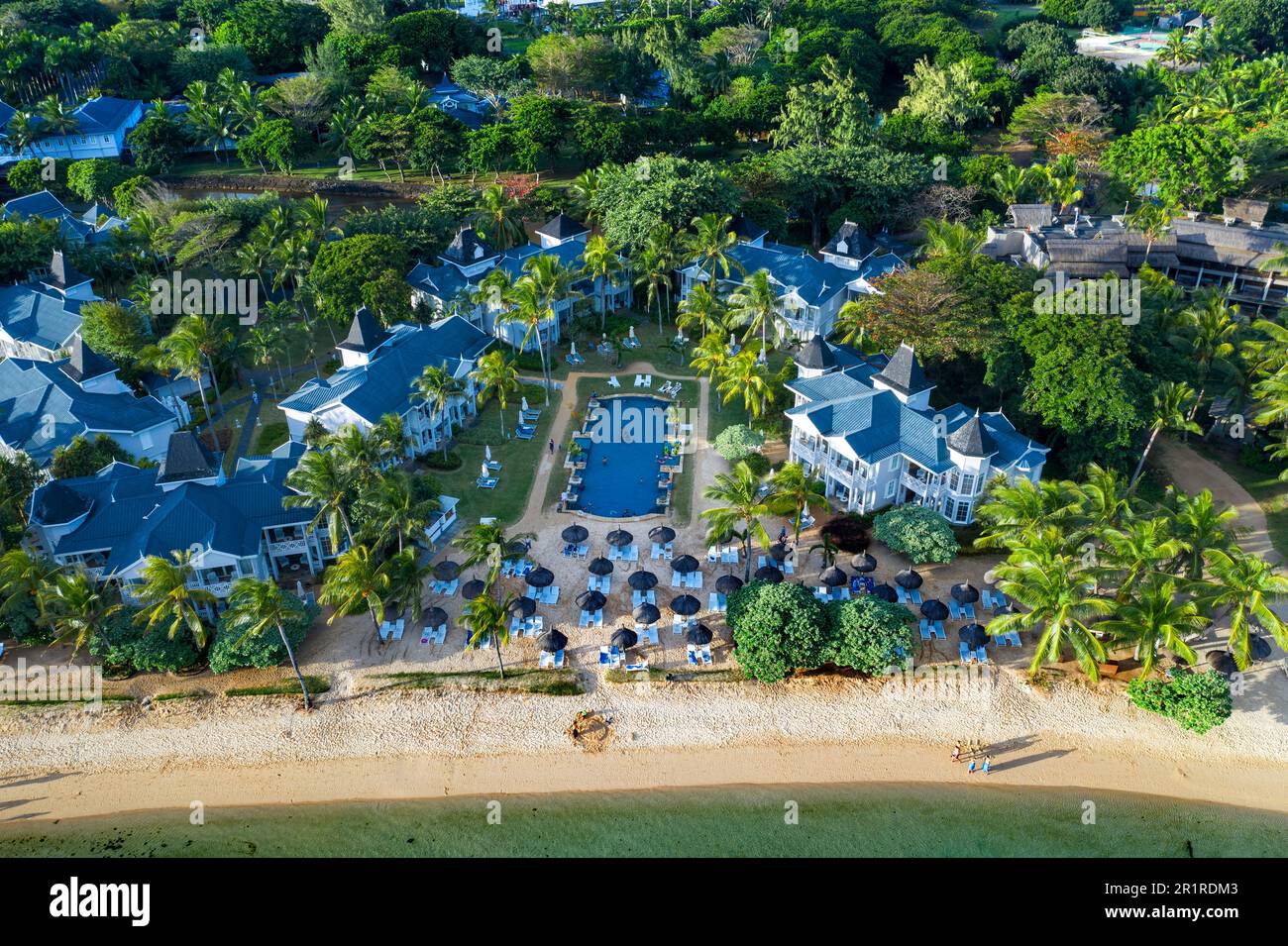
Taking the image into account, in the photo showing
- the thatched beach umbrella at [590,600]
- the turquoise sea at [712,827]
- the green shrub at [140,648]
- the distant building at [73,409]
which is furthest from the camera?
the distant building at [73,409]

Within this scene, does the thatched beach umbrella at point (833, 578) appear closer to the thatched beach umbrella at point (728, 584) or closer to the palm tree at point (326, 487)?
the thatched beach umbrella at point (728, 584)

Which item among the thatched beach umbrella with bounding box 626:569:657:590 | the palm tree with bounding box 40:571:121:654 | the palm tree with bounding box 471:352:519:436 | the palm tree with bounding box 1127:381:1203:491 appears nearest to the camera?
the palm tree with bounding box 40:571:121:654

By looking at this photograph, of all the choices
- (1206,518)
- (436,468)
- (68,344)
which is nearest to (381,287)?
(436,468)

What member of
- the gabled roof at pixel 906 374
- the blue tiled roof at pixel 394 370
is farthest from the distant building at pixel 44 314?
the gabled roof at pixel 906 374

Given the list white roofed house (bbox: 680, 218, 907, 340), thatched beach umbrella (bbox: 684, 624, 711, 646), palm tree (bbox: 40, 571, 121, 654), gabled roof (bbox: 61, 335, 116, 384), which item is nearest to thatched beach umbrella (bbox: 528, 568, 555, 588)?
thatched beach umbrella (bbox: 684, 624, 711, 646)

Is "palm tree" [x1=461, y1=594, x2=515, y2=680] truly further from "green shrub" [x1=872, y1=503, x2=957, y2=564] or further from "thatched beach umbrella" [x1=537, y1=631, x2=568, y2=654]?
"green shrub" [x1=872, y1=503, x2=957, y2=564]

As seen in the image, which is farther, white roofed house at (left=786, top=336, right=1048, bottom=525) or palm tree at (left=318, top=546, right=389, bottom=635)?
white roofed house at (left=786, top=336, right=1048, bottom=525)
